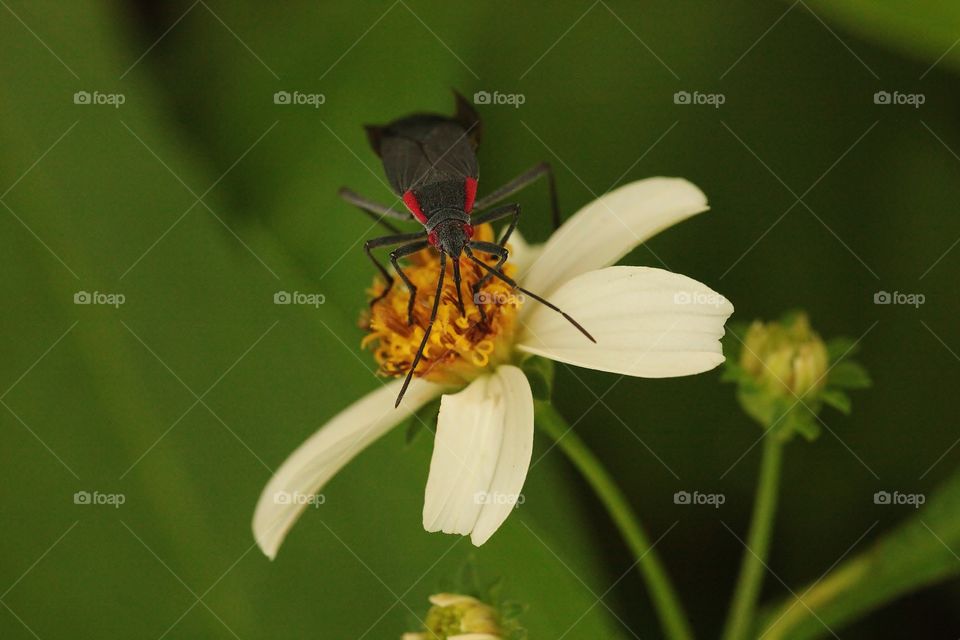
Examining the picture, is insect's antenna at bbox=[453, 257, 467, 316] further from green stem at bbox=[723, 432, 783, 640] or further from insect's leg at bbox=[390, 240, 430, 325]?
green stem at bbox=[723, 432, 783, 640]

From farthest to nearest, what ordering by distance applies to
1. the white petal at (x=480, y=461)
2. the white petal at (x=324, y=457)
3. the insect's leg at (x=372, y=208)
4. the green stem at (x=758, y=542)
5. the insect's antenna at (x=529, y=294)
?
the insect's leg at (x=372, y=208)
the green stem at (x=758, y=542)
the white petal at (x=324, y=457)
the insect's antenna at (x=529, y=294)
the white petal at (x=480, y=461)

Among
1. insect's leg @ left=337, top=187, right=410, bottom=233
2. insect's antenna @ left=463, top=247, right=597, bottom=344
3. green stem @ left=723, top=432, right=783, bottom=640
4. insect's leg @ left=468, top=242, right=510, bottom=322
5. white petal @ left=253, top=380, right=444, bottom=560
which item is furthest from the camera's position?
insect's leg @ left=337, top=187, right=410, bottom=233

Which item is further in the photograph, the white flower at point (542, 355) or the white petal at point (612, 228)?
the white petal at point (612, 228)

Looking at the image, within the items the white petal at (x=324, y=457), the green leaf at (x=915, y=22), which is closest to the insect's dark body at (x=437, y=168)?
the white petal at (x=324, y=457)

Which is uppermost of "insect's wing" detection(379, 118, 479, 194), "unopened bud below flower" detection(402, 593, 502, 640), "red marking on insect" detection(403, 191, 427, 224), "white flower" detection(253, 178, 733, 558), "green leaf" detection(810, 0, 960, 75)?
"green leaf" detection(810, 0, 960, 75)

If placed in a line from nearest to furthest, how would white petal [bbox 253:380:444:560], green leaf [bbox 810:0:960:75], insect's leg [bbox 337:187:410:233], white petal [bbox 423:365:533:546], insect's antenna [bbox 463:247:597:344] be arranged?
white petal [bbox 423:365:533:546], insect's antenna [bbox 463:247:597:344], white petal [bbox 253:380:444:560], insect's leg [bbox 337:187:410:233], green leaf [bbox 810:0:960:75]

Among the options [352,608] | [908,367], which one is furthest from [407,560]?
[908,367]

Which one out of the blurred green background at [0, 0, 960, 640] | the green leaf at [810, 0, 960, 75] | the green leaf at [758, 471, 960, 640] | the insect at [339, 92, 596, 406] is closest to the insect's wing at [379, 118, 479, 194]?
the insect at [339, 92, 596, 406]

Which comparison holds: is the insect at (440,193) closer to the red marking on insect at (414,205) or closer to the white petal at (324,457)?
the red marking on insect at (414,205)
